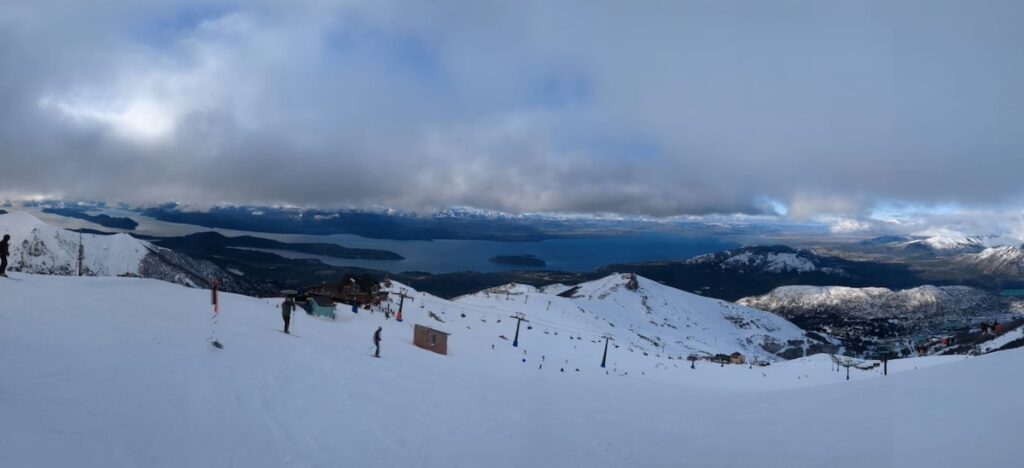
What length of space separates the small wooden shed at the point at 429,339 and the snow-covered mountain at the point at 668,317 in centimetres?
5584

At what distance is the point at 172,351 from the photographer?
11344 millimetres

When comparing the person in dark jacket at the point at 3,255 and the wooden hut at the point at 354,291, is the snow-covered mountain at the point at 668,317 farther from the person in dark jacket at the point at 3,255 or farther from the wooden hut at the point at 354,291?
the person in dark jacket at the point at 3,255

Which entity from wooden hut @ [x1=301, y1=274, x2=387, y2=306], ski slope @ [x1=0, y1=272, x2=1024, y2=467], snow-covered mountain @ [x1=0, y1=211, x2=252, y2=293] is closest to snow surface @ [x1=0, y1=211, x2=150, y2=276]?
snow-covered mountain @ [x1=0, y1=211, x2=252, y2=293]

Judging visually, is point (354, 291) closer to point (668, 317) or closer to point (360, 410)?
point (360, 410)

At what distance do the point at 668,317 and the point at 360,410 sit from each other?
139214 mm

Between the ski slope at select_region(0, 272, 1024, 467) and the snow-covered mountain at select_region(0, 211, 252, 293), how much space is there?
11271 cm

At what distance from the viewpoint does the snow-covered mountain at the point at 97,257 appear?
366ft

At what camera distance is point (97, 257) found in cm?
12888

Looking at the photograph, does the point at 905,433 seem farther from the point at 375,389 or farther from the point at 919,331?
the point at 919,331

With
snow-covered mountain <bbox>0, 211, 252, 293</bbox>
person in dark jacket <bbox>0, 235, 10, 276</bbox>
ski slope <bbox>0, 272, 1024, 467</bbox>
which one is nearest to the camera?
ski slope <bbox>0, 272, 1024, 467</bbox>

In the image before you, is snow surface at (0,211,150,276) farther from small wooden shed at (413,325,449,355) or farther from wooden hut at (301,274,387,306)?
small wooden shed at (413,325,449,355)

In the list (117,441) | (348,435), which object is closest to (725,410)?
(348,435)

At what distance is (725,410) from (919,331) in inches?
9487

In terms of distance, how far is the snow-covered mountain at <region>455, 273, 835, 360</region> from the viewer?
9694 centimetres
